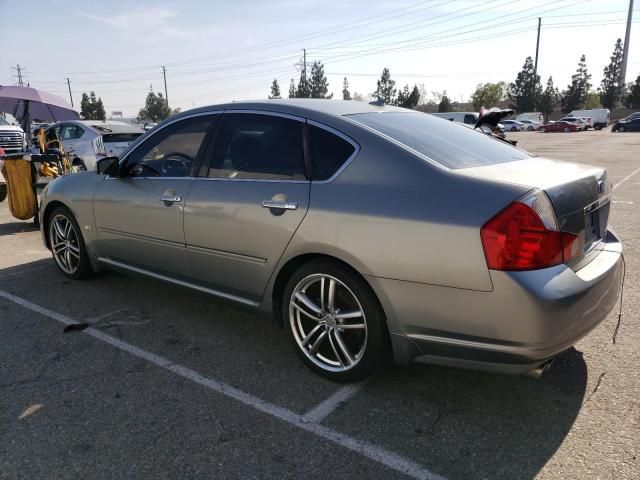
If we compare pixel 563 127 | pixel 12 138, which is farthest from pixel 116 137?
pixel 563 127

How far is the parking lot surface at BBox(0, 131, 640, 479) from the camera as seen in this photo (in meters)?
2.35

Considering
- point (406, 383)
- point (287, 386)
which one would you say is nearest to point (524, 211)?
point (406, 383)

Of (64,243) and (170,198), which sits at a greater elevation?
(170,198)

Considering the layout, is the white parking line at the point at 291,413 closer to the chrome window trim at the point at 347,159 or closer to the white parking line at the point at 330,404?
the white parking line at the point at 330,404

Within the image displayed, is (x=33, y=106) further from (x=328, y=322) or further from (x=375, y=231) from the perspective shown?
(x=375, y=231)

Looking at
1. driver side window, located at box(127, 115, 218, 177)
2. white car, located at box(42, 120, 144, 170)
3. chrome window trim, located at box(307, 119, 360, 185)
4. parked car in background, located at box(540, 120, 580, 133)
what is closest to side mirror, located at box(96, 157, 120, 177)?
driver side window, located at box(127, 115, 218, 177)

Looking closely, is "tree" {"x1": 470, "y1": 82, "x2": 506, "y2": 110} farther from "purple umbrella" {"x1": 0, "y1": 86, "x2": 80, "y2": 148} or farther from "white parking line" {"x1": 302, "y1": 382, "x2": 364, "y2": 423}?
"white parking line" {"x1": 302, "y1": 382, "x2": 364, "y2": 423}

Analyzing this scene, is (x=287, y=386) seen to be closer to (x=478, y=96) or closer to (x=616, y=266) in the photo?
(x=616, y=266)

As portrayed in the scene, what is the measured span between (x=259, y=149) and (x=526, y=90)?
90664 mm

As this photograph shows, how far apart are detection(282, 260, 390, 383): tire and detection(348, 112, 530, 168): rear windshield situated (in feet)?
2.72

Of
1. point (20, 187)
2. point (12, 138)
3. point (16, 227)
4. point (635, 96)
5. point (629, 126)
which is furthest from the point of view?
point (635, 96)

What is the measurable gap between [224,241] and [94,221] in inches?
70.1

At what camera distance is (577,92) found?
8738 cm

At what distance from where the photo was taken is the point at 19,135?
1555cm
